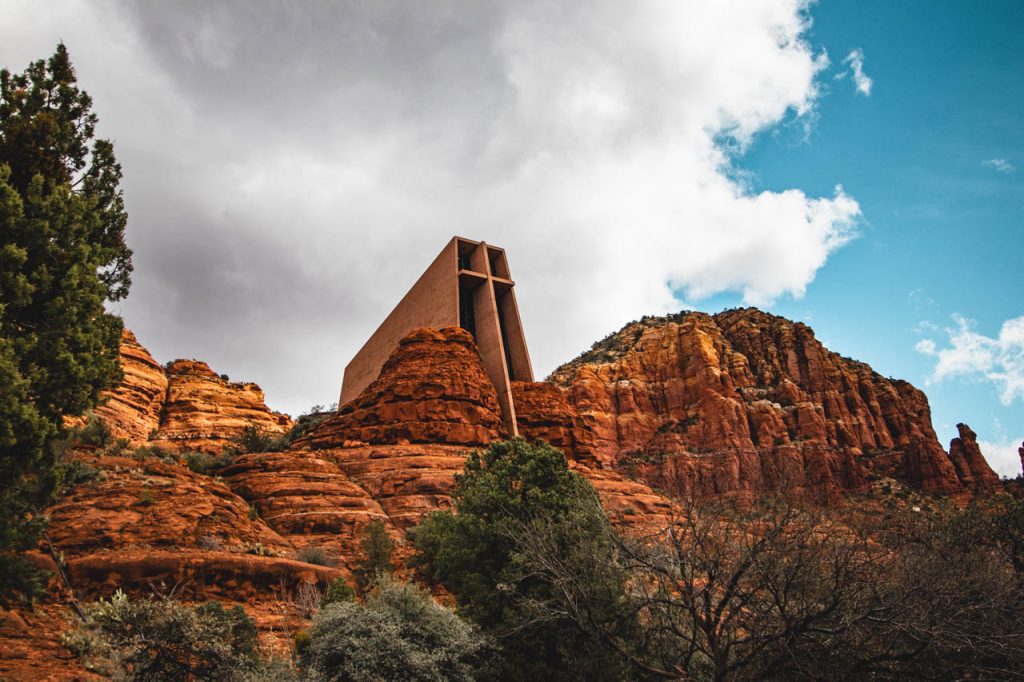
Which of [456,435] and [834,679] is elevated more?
[456,435]

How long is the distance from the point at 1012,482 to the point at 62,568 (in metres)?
62.2

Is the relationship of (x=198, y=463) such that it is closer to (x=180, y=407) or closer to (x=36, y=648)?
(x=36, y=648)

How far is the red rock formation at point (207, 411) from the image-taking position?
105 feet

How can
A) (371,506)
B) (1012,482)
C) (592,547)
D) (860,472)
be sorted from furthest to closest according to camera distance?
(860,472) → (1012,482) → (371,506) → (592,547)

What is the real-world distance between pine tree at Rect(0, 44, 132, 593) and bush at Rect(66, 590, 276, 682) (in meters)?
1.83

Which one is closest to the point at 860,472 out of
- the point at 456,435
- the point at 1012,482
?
the point at 1012,482

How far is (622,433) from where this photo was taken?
60594 mm

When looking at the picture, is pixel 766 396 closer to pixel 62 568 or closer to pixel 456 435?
pixel 456 435

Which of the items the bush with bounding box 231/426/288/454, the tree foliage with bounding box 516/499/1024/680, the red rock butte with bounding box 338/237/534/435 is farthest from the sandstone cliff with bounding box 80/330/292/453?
the tree foliage with bounding box 516/499/1024/680

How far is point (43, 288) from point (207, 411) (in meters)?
28.8

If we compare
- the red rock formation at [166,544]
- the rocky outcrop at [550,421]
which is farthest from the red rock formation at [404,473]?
the rocky outcrop at [550,421]

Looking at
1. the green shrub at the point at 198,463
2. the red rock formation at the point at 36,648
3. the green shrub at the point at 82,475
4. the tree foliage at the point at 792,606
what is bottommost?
the tree foliage at the point at 792,606

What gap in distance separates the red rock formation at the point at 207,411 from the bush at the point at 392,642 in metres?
22.9

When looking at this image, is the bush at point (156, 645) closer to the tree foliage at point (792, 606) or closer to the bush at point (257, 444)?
the tree foliage at point (792, 606)
